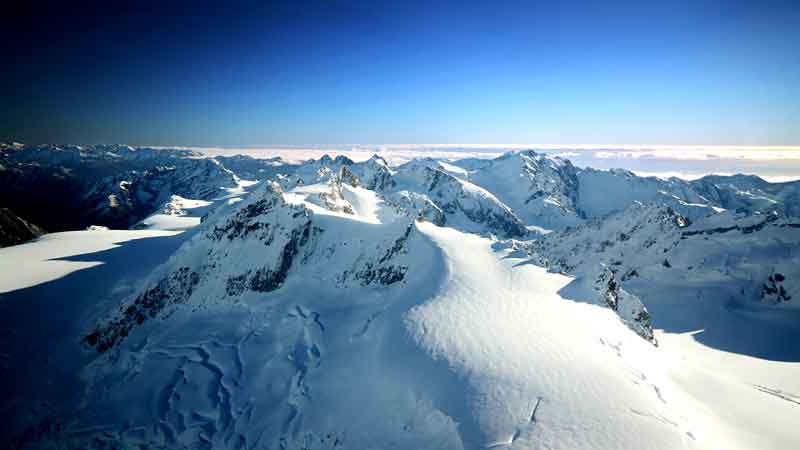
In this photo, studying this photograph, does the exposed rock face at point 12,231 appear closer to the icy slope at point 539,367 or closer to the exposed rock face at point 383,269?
the exposed rock face at point 383,269

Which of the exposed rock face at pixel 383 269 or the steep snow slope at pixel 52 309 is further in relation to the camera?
the exposed rock face at pixel 383 269

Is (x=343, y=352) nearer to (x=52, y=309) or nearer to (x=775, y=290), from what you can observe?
(x=52, y=309)

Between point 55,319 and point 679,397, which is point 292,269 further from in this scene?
point 679,397

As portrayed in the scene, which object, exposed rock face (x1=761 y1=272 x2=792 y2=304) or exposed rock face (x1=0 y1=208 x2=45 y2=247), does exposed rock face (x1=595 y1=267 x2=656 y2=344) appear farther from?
exposed rock face (x1=0 y1=208 x2=45 y2=247)

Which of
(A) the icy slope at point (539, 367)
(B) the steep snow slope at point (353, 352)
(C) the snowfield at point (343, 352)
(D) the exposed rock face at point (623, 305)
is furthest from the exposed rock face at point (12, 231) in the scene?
(D) the exposed rock face at point (623, 305)

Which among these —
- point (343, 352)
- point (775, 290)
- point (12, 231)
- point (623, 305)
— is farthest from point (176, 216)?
point (775, 290)
